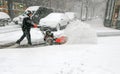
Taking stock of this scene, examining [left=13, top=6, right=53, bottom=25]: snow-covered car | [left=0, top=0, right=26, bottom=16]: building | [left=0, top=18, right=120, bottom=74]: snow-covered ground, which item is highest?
[left=0, top=0, right=26, bottom=16]: building

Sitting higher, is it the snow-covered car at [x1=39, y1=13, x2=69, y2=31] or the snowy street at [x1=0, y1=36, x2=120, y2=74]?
the snow-covered car at [x1=39, y1=13, x2=69, y2=31]

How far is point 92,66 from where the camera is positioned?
573cm

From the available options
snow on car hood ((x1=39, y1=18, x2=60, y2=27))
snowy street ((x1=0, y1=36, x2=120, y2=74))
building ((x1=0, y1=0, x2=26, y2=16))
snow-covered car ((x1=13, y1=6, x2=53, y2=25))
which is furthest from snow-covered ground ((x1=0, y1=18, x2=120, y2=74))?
building ((x1=0, y1=0, x2=26, y2=16))

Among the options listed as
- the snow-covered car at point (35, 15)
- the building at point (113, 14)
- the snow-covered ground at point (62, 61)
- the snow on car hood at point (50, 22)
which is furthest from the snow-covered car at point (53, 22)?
the building at point (113, 14)

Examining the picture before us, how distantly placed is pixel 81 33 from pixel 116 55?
110 inches

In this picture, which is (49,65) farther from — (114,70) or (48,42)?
(48,42)

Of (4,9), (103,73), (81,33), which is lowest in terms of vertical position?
(103,73)

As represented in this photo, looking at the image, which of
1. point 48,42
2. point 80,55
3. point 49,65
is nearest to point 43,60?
point 49,65

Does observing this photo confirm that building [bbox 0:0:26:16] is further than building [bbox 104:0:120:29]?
Yes

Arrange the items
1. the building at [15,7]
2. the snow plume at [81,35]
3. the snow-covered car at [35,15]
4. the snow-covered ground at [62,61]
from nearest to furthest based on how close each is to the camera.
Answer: the snow-covered ground at [62,61], the snow plume at [81,35], the snow-covered car at [35,15], the building at [15,7]

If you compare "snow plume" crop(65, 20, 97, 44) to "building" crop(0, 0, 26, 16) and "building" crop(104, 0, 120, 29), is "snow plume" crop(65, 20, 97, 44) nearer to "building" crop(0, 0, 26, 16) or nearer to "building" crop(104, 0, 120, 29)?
"building" crop(104, 0, 120, 29)

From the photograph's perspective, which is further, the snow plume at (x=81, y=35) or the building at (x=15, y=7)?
the building at (x=15, y=7)

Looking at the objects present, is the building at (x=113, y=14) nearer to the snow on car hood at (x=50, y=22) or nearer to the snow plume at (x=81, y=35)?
the snow on car hood at (x=50, y=22)

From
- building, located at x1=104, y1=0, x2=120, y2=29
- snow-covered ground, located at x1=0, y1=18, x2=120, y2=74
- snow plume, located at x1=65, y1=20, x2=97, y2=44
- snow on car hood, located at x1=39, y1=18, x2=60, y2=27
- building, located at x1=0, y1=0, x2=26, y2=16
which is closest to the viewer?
snow-covered ground, located at x1=0, y1=18, x2=120, y2=74
